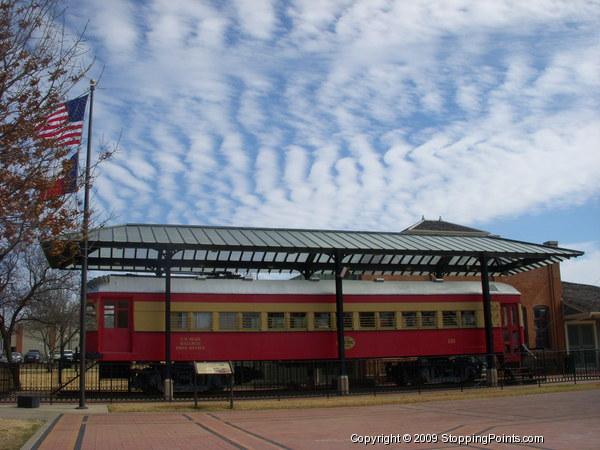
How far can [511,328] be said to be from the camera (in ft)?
91.8

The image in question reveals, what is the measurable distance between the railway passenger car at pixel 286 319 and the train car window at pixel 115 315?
34 millimetres

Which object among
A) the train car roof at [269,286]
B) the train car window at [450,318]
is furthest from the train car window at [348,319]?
the train car window at [450,318]

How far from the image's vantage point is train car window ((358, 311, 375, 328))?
25.0 meters

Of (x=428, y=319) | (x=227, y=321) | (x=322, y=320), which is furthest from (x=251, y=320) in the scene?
(x=428, y=319)

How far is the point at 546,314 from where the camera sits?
1553 inches

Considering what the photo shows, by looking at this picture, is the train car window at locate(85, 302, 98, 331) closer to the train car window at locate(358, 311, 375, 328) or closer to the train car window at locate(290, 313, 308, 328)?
the train car window at locate(290, 313, 308, 328)

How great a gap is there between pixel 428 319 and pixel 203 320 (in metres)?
9.44

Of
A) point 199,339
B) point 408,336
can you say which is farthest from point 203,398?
point 408,336

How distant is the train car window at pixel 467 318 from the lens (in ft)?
87.9

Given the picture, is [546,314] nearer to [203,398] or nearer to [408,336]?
[408,336]

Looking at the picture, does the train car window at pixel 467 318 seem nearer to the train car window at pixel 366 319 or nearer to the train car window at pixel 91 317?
the train car window at pixel 366 319

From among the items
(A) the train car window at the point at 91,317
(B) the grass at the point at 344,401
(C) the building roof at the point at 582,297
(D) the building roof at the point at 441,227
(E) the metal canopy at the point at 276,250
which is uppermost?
(D) the building roof at the point at 441,227

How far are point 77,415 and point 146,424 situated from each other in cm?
265

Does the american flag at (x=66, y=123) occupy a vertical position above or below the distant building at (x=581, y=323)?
above
